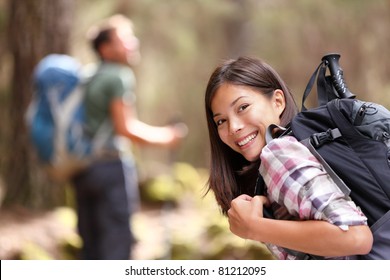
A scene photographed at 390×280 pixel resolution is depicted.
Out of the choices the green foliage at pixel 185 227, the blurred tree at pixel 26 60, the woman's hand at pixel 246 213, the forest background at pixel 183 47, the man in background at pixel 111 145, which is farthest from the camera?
the forest background at pixel 183 47

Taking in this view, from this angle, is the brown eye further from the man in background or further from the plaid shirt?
the man in background

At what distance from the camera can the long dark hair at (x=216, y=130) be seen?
169 cm

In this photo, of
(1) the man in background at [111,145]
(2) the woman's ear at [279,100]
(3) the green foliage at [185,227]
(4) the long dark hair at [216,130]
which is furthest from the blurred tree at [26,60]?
(2) the woman's ear at [279,100]

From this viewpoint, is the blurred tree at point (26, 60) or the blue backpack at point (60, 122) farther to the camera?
the blurred tree at point (26, 60)

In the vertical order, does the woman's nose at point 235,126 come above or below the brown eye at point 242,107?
below

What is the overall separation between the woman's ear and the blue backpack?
9.72 ft

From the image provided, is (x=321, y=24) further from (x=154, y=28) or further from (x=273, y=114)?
(x=273, y=114)

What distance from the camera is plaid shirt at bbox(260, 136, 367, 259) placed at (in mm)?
1437

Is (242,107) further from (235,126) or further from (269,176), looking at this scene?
(269,176)

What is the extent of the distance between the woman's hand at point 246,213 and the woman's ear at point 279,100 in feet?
0.91

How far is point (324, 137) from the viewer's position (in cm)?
151

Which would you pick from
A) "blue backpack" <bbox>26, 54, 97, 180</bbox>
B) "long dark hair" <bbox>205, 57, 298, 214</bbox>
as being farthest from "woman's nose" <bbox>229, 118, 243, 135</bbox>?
"blue backpack" <bbox>26, 54, 97, 180</bbox>

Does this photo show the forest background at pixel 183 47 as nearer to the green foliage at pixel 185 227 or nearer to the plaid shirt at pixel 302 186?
the green foliage at pixel 185 227

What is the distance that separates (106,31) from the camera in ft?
15.2
